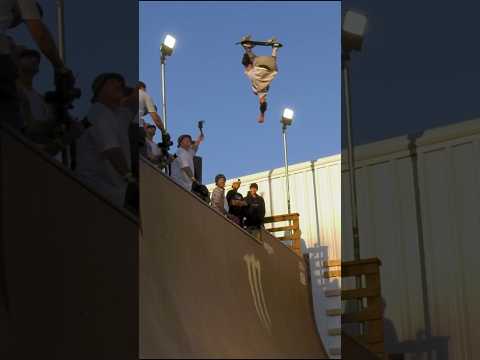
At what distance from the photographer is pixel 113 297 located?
351 millimetres

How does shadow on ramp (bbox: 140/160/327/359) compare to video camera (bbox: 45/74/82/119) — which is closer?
shadow on ramp (bbox: 140/160/327/359)

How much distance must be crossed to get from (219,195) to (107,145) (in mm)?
61

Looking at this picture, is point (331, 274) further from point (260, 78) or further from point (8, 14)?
point (8, 14)

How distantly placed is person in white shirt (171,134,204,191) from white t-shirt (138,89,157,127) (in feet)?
0.06

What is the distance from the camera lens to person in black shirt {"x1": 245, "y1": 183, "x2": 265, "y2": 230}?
27cm

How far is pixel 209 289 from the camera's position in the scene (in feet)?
0.79

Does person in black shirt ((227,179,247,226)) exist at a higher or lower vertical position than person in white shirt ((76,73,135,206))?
lower

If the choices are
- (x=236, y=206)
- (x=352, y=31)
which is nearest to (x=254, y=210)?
(x=236, y=206)

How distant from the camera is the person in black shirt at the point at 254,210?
271 millimetres

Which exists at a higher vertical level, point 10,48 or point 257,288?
point 10,48

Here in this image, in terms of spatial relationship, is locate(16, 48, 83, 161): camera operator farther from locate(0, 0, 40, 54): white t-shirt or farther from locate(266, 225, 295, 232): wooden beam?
locate(266, 225, 295, 232): wooden beam

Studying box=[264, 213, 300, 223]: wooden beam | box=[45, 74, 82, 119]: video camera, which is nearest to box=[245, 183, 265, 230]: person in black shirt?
box=[264, 213, 300, 223]: wooden beam

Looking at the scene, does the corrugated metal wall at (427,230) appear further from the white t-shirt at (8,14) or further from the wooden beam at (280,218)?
the white t-shirt at (8,14)

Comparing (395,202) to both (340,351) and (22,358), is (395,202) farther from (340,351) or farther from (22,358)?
(22,358)
